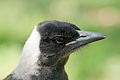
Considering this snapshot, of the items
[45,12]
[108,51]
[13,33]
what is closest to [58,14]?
[45,12]

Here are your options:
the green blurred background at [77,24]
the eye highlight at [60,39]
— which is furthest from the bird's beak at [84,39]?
the green blurred background at [77,24]

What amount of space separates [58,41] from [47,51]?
0.20 m

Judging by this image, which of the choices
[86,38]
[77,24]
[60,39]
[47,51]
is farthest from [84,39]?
[77,24]

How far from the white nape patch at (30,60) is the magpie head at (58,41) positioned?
57 millimetres

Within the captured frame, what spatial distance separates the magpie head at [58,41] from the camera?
18.0ft

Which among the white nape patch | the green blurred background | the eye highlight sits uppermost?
the eye highlight

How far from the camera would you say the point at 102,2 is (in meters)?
12.5

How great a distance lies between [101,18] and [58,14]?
1225 mm

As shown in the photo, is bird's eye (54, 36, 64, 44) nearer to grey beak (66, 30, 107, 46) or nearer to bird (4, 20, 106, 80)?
bird (4, 20, 106, 80)

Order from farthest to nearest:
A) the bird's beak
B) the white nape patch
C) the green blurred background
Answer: the green blurred background, the bird's beak, the white nape patch

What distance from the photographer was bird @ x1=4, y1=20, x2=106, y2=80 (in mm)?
5473

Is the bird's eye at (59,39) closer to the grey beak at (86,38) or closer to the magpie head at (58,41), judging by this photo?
the magpie head at (58,41)

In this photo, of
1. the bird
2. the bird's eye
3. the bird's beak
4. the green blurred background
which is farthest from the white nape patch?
the green blurred background

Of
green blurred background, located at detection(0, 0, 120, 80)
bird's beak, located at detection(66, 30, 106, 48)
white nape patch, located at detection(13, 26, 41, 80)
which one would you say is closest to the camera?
white nape patch, located at detection(13, 26, 41, 80)
